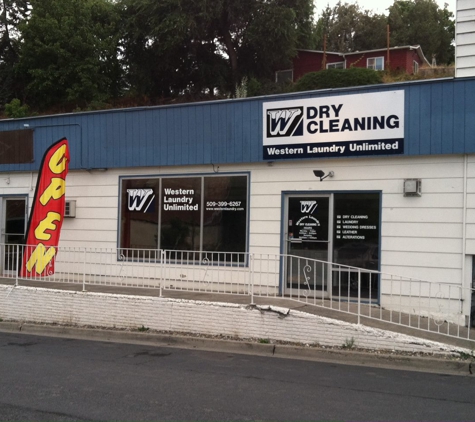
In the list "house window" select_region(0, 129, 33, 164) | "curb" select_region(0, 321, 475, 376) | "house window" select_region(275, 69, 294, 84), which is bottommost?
"curb" select_region(0, 321, 475, 376)

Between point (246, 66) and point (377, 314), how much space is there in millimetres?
28301

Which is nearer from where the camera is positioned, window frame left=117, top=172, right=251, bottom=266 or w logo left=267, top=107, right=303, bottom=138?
w logo left=267, top=107, right=303, bottom=138

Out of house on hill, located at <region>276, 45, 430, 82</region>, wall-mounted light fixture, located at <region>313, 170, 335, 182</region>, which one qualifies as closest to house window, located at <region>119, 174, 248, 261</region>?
wall-mounted light fixture, located at <region>313, 170, 335, 182</region>

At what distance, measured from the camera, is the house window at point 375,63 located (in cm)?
3994

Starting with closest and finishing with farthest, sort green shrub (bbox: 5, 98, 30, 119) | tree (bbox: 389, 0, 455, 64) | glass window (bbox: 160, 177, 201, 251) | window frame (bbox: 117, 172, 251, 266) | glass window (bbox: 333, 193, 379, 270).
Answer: glass window (bbox: 333, 193, 379, 270) → window frame (bbox: 117, 172, 251, 266) → glass window (bbox: 160, 177, 201, 251) → green shrub (bbox: 5, 98, 30, 119) → tree (bbox: 389, 0, 455, 64)

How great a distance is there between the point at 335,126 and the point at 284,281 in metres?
3.12

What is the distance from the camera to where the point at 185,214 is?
12.8 meters

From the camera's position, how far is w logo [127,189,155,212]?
13.2m

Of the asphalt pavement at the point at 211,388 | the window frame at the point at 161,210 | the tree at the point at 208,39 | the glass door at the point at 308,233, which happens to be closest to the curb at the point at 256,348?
the asphalt pavement at the point at 211,388

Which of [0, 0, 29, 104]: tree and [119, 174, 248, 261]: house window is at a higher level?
[0, 0, 29, 104]: tree

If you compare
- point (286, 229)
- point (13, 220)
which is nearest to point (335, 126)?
point (286, 229)

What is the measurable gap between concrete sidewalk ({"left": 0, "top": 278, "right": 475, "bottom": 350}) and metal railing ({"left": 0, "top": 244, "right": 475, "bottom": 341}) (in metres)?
0.07

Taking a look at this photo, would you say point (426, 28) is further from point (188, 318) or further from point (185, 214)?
point (188, 318)

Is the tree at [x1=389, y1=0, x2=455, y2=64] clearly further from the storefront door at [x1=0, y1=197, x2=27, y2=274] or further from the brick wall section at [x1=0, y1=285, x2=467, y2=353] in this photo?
the brick wall section at [x1=0, y1=285, x2=467, y2=353]
